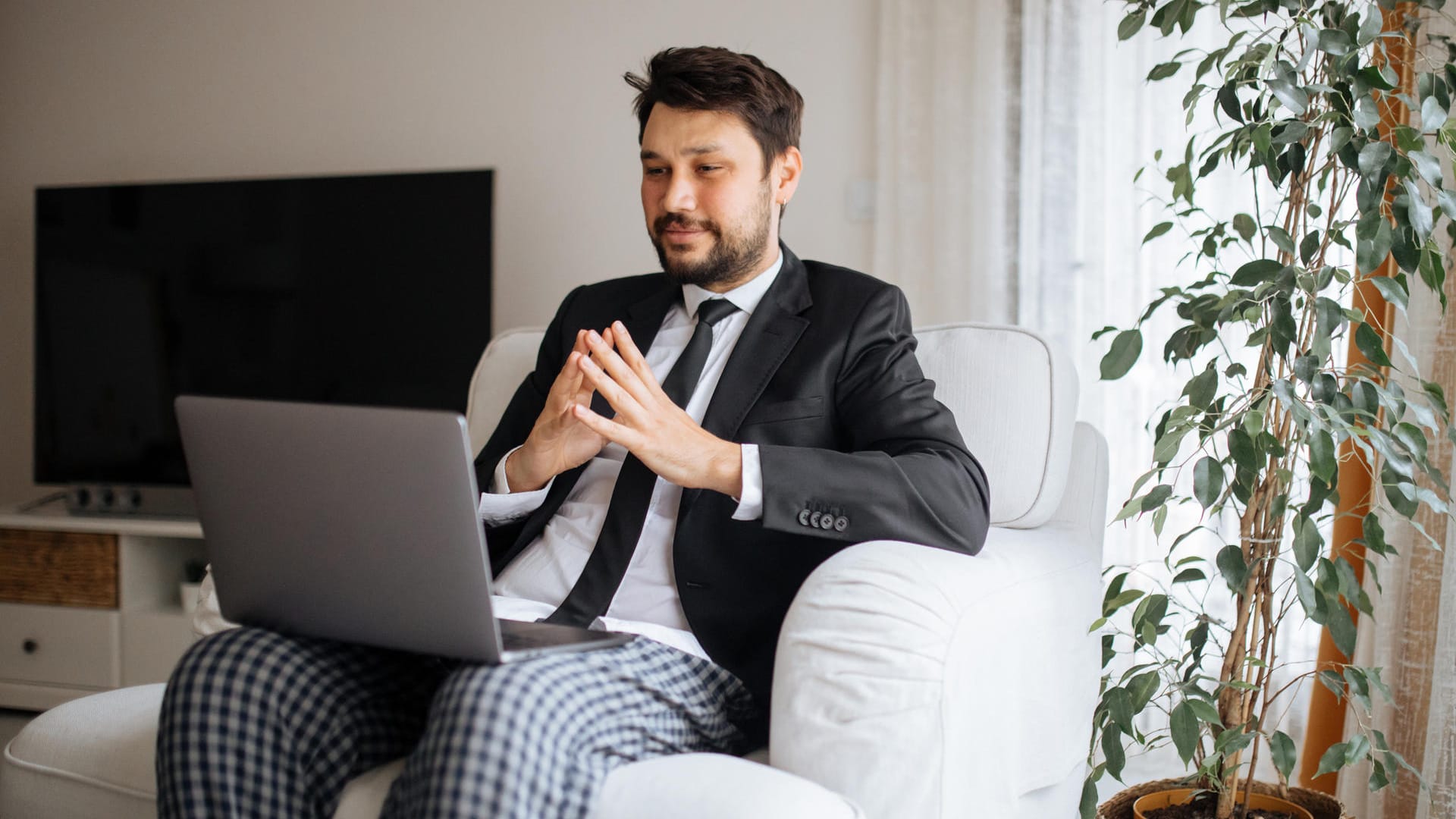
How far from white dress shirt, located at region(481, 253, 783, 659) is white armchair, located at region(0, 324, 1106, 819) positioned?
0.68 feet

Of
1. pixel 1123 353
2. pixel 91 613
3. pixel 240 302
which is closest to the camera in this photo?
pixel 1123 353

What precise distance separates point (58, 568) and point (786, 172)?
8.16 feet

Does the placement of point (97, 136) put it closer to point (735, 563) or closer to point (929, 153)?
point (929, 153)

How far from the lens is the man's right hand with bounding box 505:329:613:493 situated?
136 cm

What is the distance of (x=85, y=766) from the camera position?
1.31m

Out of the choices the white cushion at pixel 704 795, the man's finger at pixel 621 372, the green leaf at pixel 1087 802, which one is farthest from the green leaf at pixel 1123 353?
the white cushion at pixel 704 795

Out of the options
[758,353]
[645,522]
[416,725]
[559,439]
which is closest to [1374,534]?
[758,353]

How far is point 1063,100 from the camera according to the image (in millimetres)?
2572

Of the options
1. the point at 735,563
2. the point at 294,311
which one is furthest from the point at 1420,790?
the point at 294,311

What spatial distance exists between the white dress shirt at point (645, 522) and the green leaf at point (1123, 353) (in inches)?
19.5

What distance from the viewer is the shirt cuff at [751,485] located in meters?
1.29

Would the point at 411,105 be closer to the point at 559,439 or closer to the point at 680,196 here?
the point at 680,196

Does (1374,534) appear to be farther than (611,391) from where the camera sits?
Yes

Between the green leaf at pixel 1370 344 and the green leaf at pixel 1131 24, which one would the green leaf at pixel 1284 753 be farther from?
the green leaf at pixel 1131 24
